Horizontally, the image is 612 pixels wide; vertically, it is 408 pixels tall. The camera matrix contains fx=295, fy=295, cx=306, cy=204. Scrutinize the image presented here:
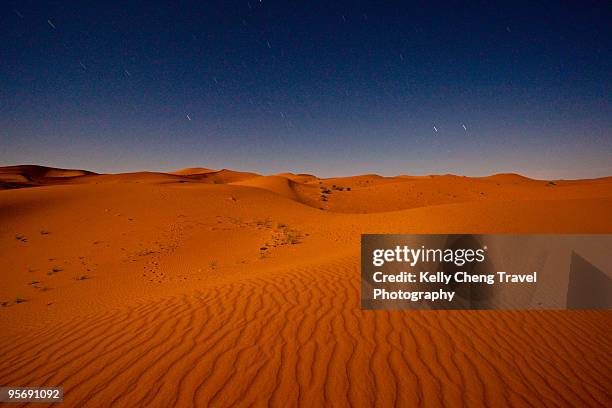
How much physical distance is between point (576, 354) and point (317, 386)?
3368mm

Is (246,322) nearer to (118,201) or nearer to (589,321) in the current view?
(589,321)

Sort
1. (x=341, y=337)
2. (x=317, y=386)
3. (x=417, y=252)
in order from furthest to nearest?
(x=417, y=252), (x=341, y=337), (x=317, y=386)

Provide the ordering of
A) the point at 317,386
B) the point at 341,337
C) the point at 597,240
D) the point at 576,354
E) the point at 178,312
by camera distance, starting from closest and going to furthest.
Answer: the point at 317,386
the point at 576,354
the point at 341,337
the point at 178,312
the point at 597,240

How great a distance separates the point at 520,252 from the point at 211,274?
820 centimetres

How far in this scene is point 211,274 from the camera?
30.8ft

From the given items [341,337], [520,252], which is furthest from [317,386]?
[520,252]

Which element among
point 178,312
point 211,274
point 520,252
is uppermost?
point 520,252

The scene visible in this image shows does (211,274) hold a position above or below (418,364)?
below

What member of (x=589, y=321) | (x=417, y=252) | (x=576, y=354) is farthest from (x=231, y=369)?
(x=589, y=321)

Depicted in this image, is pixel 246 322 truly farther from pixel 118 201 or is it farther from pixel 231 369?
pixel 118 201

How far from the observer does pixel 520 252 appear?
19.4 ft

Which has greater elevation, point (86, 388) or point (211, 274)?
point (86, 388)

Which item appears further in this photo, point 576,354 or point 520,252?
point 520,252

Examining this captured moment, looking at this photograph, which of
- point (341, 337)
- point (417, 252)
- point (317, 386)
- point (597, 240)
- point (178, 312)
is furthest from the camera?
point (597, 240)
